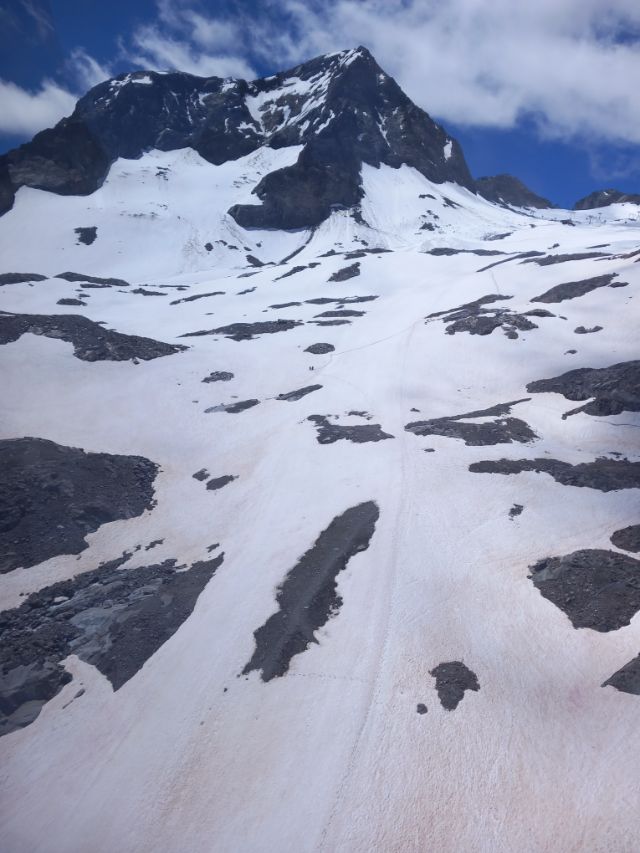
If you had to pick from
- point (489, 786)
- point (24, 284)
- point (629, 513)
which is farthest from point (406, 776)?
point (24, 284)

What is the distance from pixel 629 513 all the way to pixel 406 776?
17.1m

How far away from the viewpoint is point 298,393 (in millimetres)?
47281

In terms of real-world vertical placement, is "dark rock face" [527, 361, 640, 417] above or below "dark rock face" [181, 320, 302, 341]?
below

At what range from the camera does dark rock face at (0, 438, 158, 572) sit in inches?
1102

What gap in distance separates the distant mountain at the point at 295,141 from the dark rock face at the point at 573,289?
288 ft

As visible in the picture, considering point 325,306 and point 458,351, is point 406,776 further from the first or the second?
point 325,306

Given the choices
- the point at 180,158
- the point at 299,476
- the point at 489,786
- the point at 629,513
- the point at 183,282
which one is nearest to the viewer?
the point at 489,786

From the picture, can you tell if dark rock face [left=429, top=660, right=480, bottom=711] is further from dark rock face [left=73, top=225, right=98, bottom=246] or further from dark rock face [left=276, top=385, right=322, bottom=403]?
dark rock face [left=73, top=225, right=98, bottom=246]

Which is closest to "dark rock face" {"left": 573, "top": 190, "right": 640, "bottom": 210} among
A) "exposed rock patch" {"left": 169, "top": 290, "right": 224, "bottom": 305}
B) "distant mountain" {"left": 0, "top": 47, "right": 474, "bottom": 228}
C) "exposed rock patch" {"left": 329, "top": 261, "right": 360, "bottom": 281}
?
"distant mountain" {"left": 0, "top": 47, "right": 474, "bottom": 228}

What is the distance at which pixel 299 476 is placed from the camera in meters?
32.6

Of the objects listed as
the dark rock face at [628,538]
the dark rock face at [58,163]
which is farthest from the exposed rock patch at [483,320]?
the dark rock face at [58,163]

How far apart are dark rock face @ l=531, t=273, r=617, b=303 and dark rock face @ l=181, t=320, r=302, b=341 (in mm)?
30499

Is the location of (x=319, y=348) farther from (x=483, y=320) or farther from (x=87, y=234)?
(x=87, y=234)

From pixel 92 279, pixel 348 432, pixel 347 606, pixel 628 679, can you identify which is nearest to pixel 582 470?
pixel 628 679
